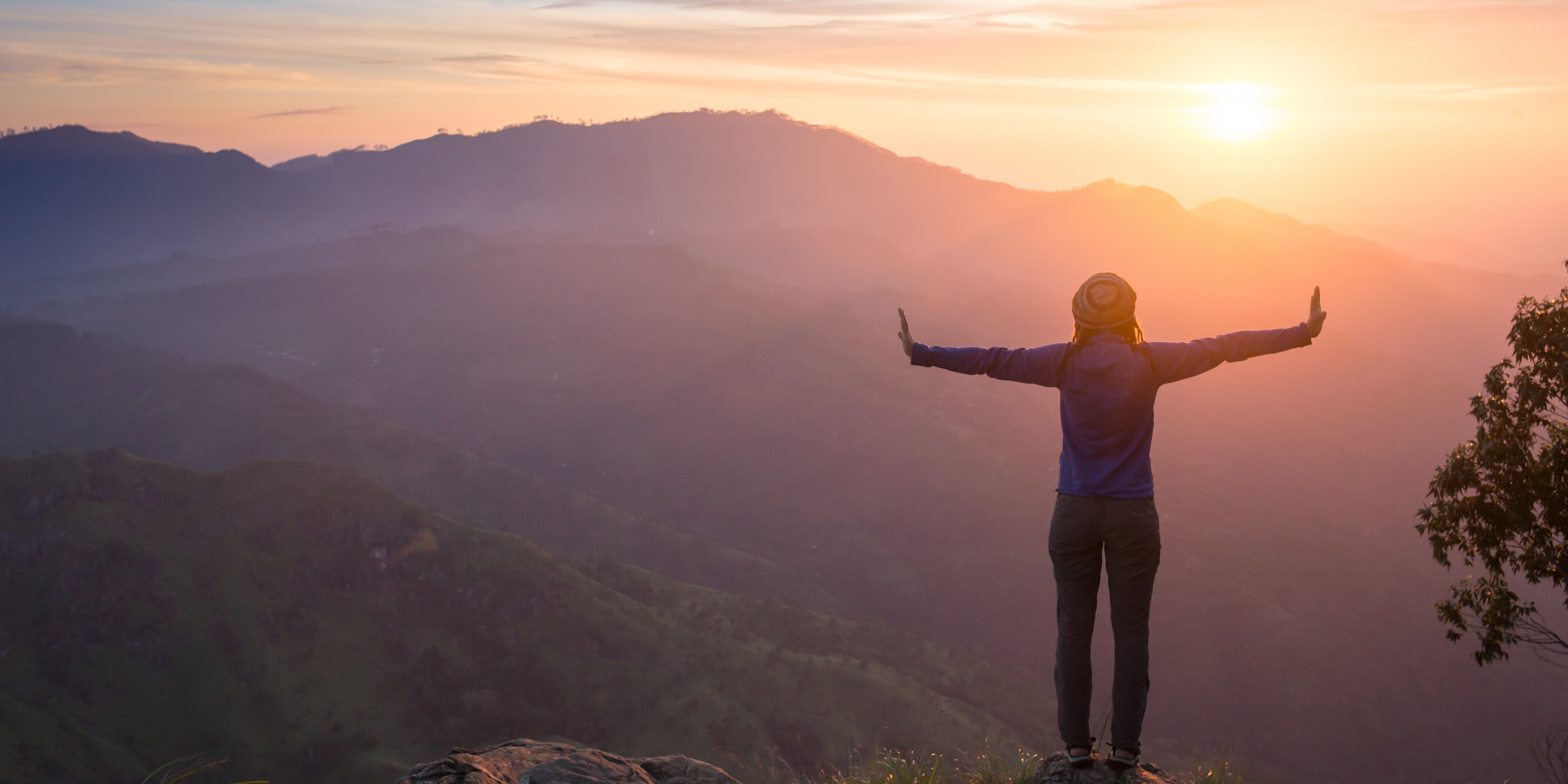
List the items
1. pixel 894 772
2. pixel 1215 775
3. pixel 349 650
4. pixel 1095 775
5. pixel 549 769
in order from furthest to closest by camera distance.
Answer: pixel 349 650, pixel 894 772, pixel 1215 775, pixel 1095 775, pixel 549 769

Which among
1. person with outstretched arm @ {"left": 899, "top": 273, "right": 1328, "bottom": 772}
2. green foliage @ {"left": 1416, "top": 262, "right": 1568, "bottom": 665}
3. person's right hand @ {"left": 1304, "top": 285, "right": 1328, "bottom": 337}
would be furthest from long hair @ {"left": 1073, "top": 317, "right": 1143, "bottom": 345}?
green foliage @ {"left": 1416, "top": 262, "right": 1568, "bottom": 665}

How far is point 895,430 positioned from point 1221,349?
78887 mm

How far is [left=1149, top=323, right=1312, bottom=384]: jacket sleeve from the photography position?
4688 millimetres

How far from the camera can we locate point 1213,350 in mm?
4754

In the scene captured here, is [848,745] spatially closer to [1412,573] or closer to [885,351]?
[1412,573]

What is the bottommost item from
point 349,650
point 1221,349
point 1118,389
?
point 349,650

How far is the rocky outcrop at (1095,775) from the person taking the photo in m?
4.83

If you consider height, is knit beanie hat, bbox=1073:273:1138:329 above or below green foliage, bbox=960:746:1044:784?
above

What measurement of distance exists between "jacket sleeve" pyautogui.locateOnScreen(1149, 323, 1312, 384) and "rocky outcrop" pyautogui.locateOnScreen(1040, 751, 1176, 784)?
2.32 metres

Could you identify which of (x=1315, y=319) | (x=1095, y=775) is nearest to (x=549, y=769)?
(x=1095, y=775)

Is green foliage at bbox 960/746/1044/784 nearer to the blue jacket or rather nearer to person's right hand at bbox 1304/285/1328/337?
the blue jacket

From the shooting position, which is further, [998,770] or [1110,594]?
[998,770]

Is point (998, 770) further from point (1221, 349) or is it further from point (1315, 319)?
point (1315, 319)

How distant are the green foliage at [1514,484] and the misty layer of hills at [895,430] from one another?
3230 cm
